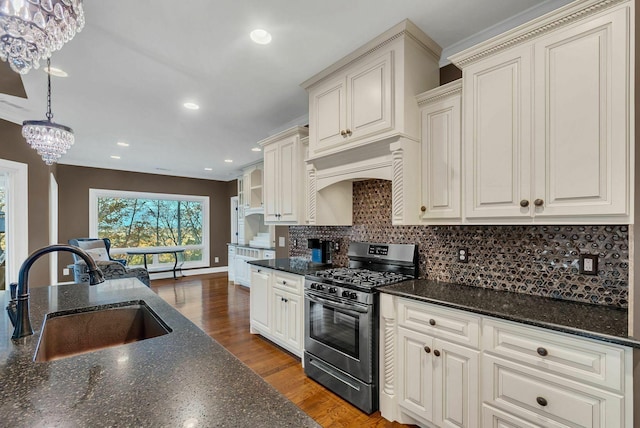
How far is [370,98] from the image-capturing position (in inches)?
88.8

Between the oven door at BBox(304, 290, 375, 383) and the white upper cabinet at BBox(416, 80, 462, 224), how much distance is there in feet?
2.73

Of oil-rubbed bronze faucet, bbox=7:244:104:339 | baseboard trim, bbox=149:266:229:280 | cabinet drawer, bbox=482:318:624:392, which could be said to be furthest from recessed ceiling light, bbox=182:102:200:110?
baseboard trim, bbox=149:266:229:280

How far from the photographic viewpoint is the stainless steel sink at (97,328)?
1367 millimetres

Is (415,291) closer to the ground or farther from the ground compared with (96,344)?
farther from the ground

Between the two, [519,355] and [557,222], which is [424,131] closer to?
[557,222]

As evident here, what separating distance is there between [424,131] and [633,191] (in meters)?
1.16

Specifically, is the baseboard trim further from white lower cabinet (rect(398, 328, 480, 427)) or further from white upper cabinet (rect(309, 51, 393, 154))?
white lower cabinet (rect(398, 328, 480, 427))

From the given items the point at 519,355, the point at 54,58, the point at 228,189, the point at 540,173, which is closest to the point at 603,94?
the point at 540,173

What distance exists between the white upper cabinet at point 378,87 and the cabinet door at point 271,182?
1.04 m

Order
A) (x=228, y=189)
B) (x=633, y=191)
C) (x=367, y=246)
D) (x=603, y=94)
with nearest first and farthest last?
(x=633, y=191), (x=603, y=94), (x=367, y=246), (x=228, y=189)

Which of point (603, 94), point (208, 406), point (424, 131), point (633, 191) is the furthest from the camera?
point (424, 131)

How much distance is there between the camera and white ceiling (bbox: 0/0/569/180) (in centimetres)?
178

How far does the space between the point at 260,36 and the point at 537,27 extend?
1.63 meters

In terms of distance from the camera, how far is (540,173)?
157 centimetres
